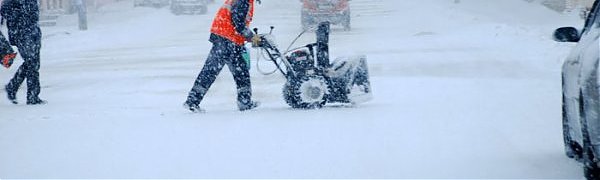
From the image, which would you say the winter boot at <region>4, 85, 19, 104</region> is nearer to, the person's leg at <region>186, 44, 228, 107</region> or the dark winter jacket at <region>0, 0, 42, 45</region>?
the dark winter jacket at <region>0, 0, 42, 45</region>

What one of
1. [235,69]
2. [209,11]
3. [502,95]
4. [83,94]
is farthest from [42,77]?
[209,11]

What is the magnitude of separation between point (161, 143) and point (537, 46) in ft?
34.3

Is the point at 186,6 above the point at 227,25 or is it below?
below

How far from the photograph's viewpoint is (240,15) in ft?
26.1

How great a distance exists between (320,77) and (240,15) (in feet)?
3.69

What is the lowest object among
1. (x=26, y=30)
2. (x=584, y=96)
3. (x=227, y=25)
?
(x=26, y=30)

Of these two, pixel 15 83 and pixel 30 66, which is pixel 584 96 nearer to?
pixel 30 66

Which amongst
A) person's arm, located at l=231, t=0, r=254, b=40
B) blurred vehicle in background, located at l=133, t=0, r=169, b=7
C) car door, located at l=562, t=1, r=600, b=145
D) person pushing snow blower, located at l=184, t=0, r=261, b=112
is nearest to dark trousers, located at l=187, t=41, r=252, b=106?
person pushing snow blower, located at l=184, t=0, r=261, b=112

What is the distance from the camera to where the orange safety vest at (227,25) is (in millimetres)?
8016

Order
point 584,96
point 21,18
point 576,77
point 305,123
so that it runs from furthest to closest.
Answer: point 21,18 → point 305,123 → point 576,77 → point 584,96

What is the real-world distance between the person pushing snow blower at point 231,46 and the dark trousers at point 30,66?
214 centimetres

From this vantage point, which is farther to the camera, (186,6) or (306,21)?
(186,6)

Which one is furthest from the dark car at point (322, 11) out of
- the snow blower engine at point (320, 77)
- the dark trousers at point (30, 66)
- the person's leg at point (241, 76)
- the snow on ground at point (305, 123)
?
the person's leg at point (241, 76)

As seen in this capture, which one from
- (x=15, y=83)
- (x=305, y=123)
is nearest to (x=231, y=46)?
(x=305, y=123)
